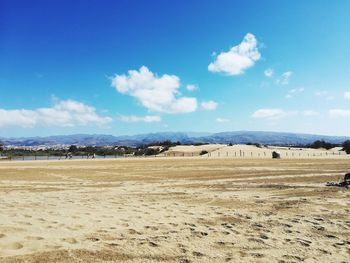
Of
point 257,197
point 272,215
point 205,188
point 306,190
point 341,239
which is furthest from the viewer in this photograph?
point 205,188

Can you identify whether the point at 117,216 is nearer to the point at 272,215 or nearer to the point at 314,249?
the point at 272,215

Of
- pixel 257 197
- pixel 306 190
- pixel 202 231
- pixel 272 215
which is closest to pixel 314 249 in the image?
→ pixel 202 231

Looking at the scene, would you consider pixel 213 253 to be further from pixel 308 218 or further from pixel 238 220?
pixel 308 218

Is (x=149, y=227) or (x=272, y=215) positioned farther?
(x=272, y=215)

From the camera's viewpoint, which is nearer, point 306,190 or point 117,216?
point 117,216

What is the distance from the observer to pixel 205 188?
18.1m

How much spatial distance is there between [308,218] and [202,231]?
339 cm

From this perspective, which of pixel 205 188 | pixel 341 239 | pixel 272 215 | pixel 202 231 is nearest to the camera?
pixel 341 239

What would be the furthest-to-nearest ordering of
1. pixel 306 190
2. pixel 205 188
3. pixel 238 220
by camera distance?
pixel 205 188 → pixel 306 190 → pixel 238 220

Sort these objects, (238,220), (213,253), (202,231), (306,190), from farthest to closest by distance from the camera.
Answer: (306,190)
(238,220)
(202,231)
(213,253)

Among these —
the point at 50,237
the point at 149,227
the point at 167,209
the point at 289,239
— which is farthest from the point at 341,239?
the point at 50,237

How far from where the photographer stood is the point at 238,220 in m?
10.3

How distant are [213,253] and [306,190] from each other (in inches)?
429

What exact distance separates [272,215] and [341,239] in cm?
288
